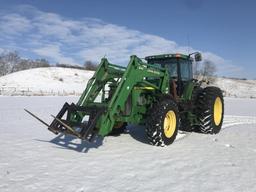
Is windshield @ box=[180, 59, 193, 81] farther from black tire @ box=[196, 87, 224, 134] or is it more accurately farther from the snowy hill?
the snowy hill

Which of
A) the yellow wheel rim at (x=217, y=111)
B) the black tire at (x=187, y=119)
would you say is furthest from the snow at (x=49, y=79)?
the black tire at (x=187, y=119)

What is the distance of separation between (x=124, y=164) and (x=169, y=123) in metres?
2.52

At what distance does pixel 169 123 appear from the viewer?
844cm

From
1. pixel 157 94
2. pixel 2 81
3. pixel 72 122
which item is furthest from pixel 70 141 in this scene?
pixel 2 81

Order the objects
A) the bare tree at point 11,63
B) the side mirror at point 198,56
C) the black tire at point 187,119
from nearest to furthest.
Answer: the side mirror at point 198,56
the black tire at point 187,119
the bare tree at point 11,63

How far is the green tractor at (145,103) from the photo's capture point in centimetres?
725

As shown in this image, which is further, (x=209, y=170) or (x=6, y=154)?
(x=6, y=154)

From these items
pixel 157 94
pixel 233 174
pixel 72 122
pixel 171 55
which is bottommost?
pixel 233 174

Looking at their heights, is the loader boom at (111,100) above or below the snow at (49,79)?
below

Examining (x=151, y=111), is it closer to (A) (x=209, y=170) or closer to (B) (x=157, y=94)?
(B) (x=157, y=94)

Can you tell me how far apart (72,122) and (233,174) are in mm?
3683

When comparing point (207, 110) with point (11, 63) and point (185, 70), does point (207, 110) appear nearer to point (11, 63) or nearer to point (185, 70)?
point (185, 70)

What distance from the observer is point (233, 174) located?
18.9 ft

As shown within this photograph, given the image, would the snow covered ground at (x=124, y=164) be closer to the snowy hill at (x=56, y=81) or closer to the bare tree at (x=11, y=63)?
the snowy hill at (x=56, y=81)
